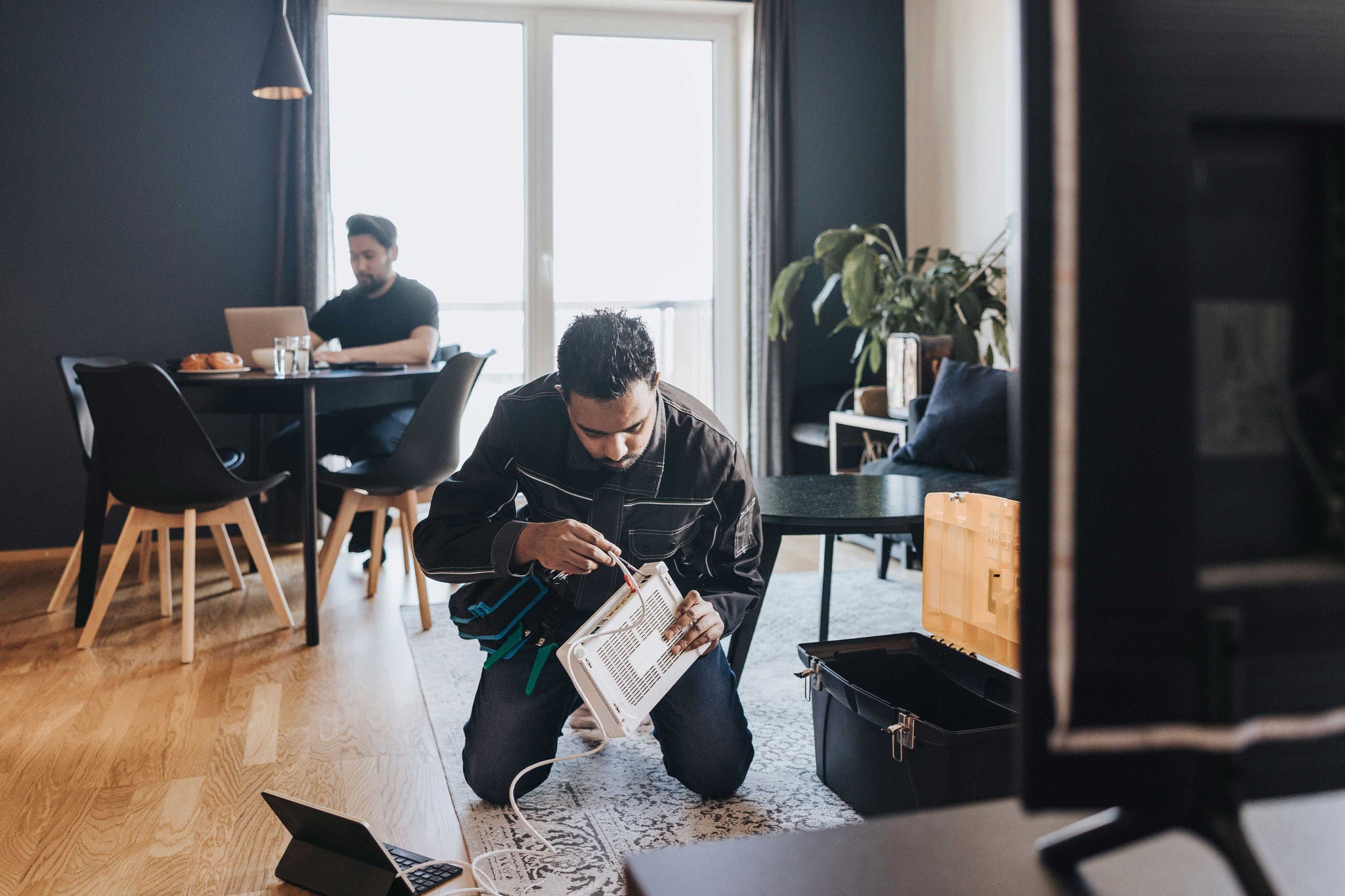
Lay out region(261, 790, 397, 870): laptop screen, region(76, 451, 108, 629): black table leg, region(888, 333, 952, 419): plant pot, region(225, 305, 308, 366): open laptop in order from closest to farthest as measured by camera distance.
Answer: region(261, 790, 397, 870): laptop screen, region(76, 451, 108, 629): black table leg, region(225, 305, 308, 366): open laptop, region(888, 333, 952, 419): plant pot

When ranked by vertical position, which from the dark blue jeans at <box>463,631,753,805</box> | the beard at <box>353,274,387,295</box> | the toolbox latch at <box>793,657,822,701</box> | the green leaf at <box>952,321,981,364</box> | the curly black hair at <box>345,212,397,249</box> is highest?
the curly black hair at <box>345,212,397,249</box>

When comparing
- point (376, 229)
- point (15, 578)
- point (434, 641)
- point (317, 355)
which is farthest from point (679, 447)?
point (15, 578)

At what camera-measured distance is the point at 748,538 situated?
1.85 meters

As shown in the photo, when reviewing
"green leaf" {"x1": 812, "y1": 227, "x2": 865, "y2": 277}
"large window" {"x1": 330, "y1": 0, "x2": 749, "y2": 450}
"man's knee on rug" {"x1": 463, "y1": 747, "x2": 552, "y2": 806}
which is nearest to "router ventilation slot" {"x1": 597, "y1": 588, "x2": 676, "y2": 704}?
"man's knee on rug" {"x1": 463, "y1": 747, "x2": 552, "y2": 806}

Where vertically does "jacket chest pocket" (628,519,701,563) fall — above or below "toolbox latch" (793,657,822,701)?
above

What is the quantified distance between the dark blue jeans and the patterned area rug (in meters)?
0.05

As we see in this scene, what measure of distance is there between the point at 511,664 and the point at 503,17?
3.64 m

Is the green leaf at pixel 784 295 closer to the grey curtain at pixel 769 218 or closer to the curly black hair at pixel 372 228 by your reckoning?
the grey curtain at pixel 769 218

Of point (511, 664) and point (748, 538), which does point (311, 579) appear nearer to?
point (511, 664)

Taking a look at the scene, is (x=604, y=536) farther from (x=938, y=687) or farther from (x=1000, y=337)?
(x=1000, y=337)

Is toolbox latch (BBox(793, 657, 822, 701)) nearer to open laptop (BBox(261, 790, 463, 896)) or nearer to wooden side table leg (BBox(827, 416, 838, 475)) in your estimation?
open laptop (BBox(261, 790, 463, 896))

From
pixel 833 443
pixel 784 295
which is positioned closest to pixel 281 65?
pixel 784 295

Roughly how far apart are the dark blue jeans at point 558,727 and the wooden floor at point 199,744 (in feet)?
0.42

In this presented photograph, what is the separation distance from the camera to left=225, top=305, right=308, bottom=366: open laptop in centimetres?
339
